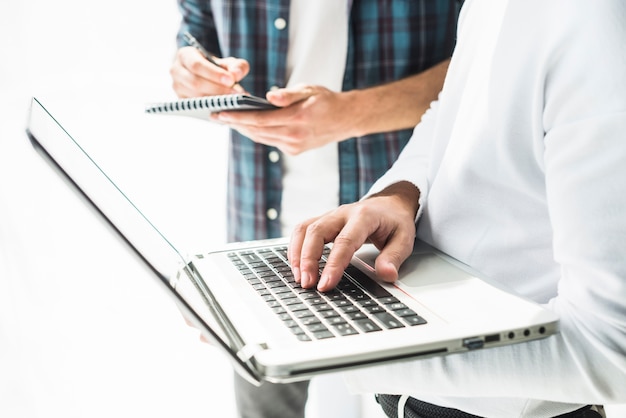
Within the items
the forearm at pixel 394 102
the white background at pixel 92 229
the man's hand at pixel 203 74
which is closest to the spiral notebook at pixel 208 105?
the man's hand at pixel 203 74

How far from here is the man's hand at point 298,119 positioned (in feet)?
3.83

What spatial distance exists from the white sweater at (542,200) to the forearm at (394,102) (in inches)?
22.4

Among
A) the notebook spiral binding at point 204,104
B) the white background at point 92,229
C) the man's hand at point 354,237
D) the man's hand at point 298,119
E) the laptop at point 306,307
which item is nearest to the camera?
the laptop at point 306,307

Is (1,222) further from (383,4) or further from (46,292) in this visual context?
(383,4)

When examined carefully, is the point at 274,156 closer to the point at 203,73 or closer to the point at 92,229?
the point at 203,73

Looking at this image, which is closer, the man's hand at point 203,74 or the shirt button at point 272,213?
the man's hand at point 203,74

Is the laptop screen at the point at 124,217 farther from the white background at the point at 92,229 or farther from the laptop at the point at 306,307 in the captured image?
the white background at the point at 92,229

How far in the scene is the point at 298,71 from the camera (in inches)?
56.2

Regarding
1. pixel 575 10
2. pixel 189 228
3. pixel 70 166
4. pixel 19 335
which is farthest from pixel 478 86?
pixel 19 335

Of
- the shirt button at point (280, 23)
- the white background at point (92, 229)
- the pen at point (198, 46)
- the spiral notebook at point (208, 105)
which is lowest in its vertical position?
the white background at point (92, 229)

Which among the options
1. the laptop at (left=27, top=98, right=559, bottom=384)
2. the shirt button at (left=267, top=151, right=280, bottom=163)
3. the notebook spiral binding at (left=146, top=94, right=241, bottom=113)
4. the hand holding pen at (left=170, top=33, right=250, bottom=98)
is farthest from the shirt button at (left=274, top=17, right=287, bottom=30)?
the laptop at (left=27, top=98, right=559, bottom=384)

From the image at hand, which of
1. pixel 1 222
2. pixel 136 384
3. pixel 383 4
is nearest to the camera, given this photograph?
pixel 383 4

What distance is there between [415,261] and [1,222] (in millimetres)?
1316

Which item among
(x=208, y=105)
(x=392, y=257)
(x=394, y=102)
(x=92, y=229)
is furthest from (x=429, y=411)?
(x=92, y=229)
